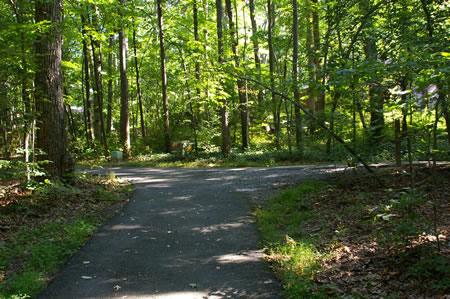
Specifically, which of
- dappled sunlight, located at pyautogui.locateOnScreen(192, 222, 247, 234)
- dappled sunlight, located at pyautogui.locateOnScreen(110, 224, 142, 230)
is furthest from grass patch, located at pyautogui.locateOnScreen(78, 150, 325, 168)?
dappled sunlight, located at pyautogui.locateOnScreen(110, 224, 142, 230)

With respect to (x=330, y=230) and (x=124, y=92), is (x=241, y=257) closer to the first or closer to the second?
(x=330, y=230)

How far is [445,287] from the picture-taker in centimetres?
312

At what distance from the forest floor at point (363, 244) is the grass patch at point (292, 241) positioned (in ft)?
0.04

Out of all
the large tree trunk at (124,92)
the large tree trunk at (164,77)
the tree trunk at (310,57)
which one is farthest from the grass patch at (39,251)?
the large tree trunk at (124,92)

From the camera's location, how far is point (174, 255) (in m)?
5.14

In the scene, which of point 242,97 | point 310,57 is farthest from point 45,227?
point 242,97

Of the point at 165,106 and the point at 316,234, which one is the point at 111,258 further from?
the point at 165,106

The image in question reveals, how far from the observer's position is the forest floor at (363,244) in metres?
3.47

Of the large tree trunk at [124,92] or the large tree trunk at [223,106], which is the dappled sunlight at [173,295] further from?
the large tree trunk at [124,92]

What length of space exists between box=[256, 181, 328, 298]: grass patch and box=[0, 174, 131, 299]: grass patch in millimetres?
3103

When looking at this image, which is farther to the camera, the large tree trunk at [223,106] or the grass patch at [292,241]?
the large tree trunk at [223,106]

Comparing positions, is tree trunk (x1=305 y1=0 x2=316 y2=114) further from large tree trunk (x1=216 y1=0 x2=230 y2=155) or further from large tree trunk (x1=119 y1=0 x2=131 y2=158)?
large tree trunk (x1=119 y1=0 x2=131 y2=158)

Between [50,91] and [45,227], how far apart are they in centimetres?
391

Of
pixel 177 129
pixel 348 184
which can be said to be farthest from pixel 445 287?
pixel 177 129
